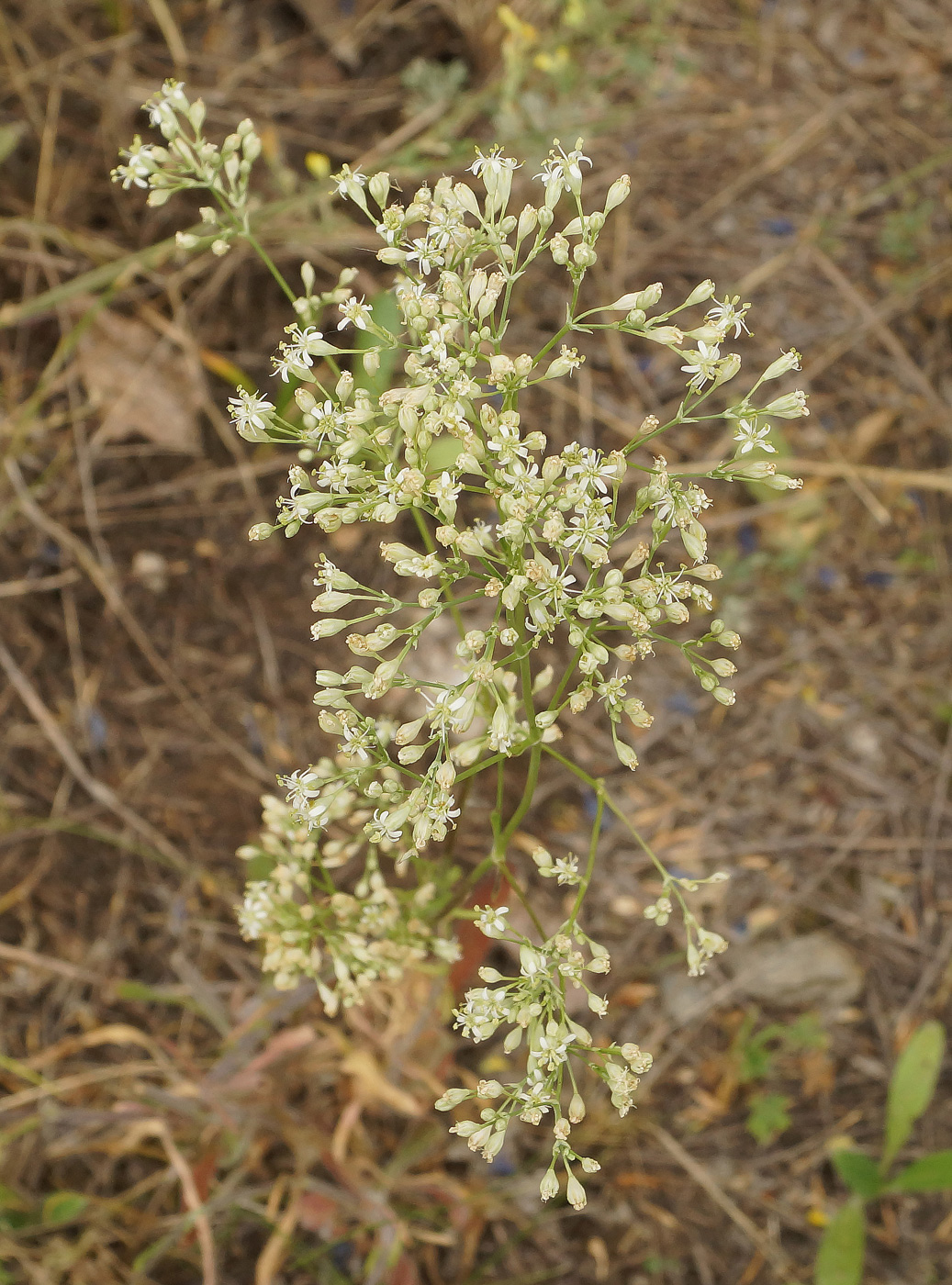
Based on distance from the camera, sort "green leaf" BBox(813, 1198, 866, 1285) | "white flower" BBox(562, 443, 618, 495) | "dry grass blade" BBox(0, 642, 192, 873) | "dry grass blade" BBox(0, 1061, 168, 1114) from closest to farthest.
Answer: "white flower" BBox(562, 443, 618, 495), "green leaf" BBox(813, 1198, 866, 1285), "dry grass blade" BBox(0, 1061, 168, 1114), "dry grass blade" BBox(0, 642, 192, 873)

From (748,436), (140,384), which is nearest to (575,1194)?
(748,436)

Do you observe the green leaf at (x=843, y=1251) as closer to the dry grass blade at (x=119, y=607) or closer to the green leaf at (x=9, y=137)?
the dry grass blade at (x=119, y=607)

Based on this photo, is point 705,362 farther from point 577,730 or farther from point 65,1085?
point 65,1085

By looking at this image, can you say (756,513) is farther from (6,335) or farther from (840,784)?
(6,335)

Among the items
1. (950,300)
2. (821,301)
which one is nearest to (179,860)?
(821,301)

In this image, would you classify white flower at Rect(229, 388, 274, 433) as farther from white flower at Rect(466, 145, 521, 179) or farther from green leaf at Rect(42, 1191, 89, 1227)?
green leaf at Rect(42, 1191, 89, 1227)

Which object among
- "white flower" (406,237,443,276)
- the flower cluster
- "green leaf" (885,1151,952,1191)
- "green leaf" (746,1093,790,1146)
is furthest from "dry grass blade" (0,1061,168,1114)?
"white flower" (406,237,443,276)
